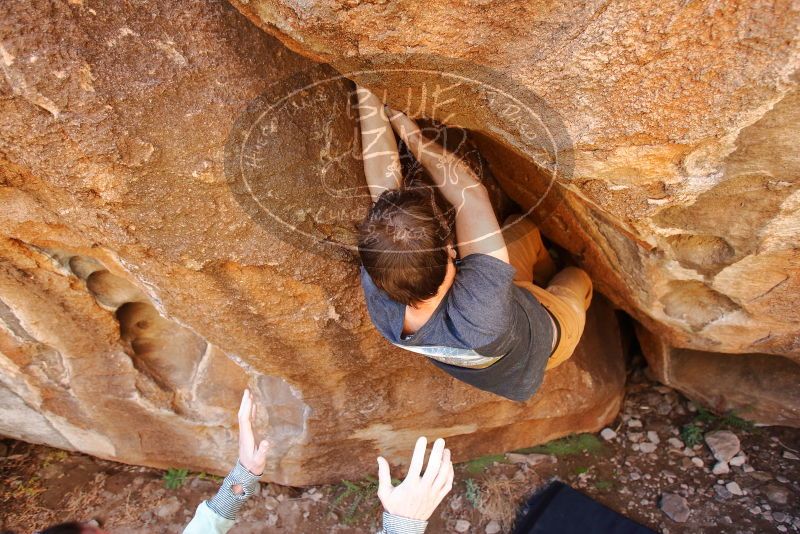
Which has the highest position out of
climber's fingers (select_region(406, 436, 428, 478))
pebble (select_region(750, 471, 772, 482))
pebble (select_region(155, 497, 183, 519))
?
climber's fingers (select_region(406, 436, 428, 478))

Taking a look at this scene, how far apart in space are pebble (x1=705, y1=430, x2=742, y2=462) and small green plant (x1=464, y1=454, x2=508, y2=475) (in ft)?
2.96

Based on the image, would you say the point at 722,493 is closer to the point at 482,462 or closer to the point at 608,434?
the point at 608,434

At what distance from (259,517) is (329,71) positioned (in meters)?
2.03

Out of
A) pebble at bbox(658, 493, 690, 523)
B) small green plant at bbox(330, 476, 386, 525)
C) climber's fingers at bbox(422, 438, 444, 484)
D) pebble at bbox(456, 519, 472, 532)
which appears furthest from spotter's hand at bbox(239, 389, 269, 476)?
pebble at bbox(658, 493, 690, 523)

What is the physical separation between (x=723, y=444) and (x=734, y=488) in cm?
19

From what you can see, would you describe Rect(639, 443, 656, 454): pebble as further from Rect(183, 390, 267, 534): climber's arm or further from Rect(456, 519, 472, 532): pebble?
Rect(183, 390, 267, 534): climber's arm

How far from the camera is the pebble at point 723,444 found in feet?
8.29

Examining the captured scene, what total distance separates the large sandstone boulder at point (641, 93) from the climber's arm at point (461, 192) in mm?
123

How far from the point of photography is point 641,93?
1.19m

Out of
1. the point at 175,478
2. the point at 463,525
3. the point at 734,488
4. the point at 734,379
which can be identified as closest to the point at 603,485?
the point at 734,488

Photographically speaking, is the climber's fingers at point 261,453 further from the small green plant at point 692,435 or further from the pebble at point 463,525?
the small green plant at point 692,435

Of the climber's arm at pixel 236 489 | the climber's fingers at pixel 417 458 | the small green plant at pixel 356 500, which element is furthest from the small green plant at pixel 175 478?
the climber's fingers at pixel 417 458

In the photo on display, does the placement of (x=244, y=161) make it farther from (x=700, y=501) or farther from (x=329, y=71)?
(x=700, y=501)

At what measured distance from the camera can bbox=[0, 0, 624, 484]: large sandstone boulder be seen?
4.13ft
